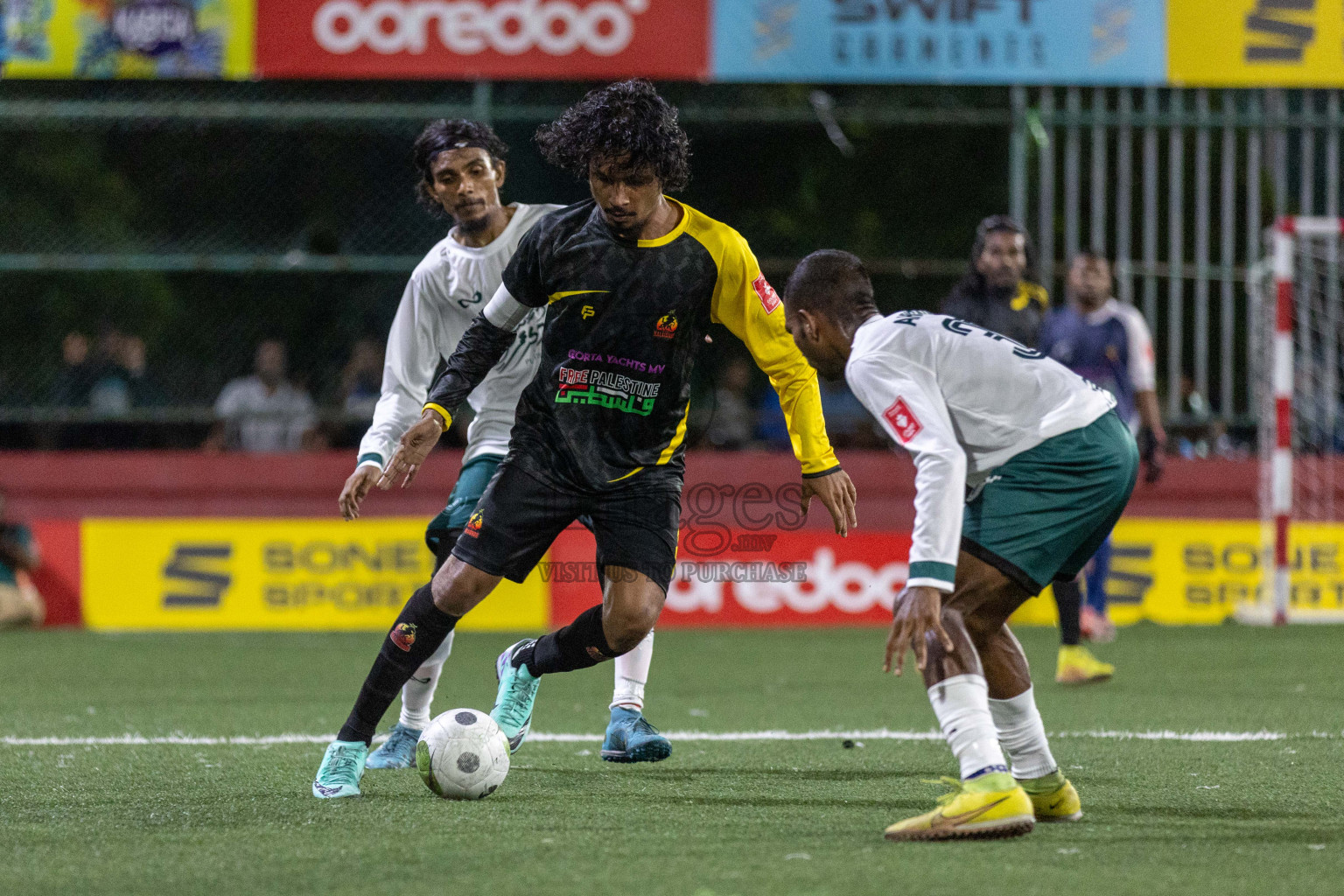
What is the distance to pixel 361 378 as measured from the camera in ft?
40.4

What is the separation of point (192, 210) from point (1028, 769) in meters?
11.3

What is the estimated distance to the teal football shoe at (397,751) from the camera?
18.5 ft

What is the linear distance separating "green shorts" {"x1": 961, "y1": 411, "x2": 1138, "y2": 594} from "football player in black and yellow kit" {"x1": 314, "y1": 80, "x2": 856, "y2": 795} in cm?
50

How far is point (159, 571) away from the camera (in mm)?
11625

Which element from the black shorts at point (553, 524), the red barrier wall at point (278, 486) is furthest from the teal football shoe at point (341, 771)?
the red barrier wall at point (278, 486)

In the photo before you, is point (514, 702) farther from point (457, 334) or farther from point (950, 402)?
point (950, 402)

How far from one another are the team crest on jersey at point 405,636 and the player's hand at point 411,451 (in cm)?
42

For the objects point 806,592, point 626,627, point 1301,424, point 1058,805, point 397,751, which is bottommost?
point 806,592

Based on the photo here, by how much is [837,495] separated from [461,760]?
130cm

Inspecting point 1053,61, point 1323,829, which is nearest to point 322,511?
point 1053,61

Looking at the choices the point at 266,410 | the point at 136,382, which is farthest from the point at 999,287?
the point at 136,382

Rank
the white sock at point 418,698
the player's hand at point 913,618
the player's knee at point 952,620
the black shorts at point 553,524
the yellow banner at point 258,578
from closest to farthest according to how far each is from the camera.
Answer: the player's hand at point 913,618 < the player's knee at point 952,620 < the black shorts at point 553,524 < the white sock at point 418,698 < the yellow banner at point 258,578

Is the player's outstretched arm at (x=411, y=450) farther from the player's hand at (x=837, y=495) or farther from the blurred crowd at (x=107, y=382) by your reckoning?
the blurred crowd at (x=107, y=382)

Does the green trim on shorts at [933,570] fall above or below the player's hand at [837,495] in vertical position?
below
